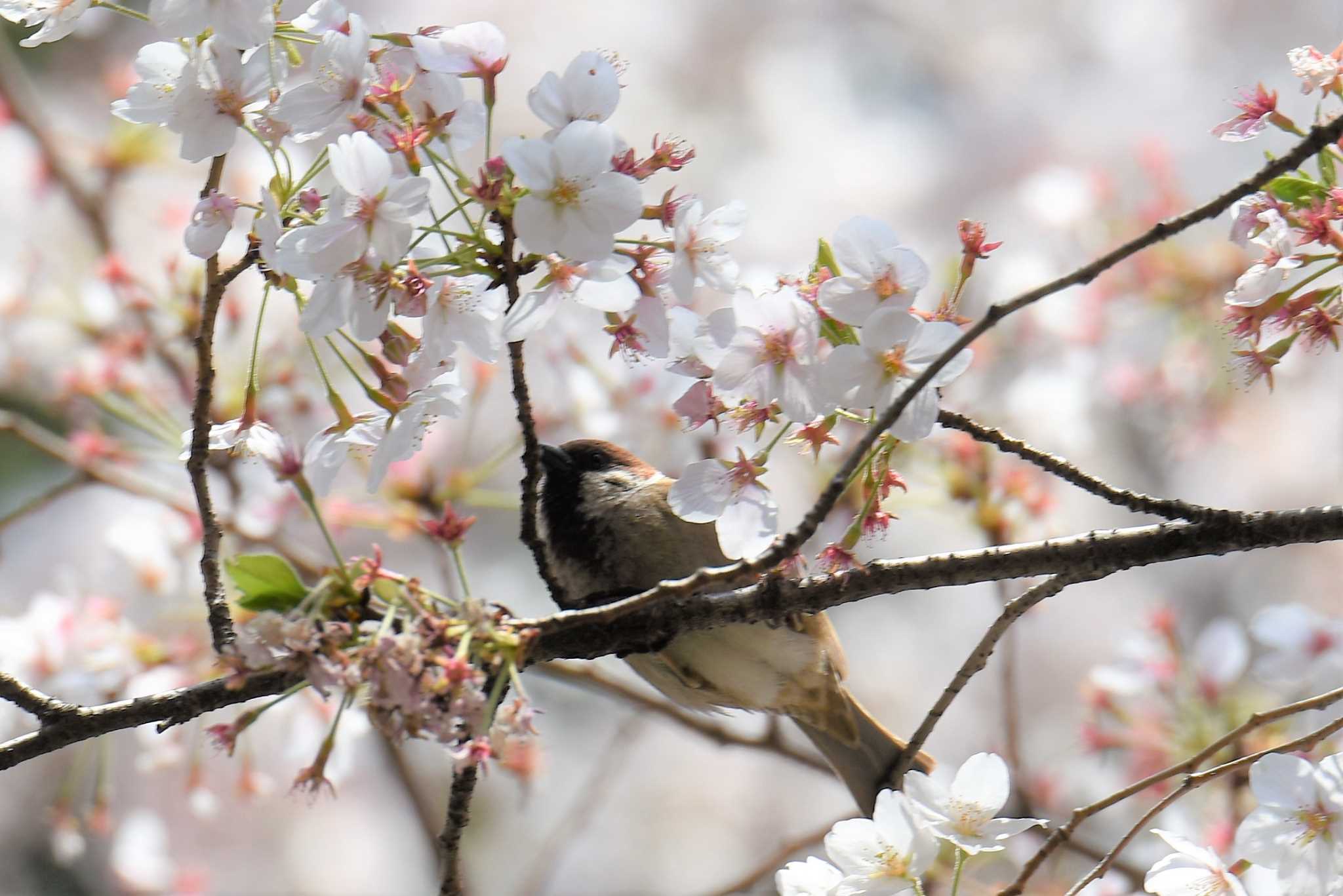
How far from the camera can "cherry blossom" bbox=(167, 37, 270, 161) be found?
142cm

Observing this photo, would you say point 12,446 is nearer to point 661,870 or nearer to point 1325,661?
point 661,870

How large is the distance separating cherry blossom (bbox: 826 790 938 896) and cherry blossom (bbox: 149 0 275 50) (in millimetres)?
1148

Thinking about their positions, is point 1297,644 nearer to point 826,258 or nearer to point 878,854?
point 878,854

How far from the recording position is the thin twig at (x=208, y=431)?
1.45 metres

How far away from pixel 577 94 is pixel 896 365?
1.54ft

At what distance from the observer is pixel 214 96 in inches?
56.2

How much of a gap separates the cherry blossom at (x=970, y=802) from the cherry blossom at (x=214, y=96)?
1135 millimetres

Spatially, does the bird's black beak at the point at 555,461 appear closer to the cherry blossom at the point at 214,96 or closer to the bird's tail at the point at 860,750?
the bird's tail at the point at 860,750

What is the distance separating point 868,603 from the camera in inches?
257

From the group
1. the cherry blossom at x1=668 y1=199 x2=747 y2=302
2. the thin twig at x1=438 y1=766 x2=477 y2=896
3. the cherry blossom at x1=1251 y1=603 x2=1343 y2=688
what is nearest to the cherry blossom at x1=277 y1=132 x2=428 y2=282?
the cherry blossom at x1=668 y1=199 x2=747 y2=302

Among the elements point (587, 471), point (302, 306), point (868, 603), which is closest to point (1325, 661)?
point (587, 471)

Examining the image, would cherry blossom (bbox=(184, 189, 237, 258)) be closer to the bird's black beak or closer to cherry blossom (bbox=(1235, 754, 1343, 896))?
cherry blossom (bbox=(1235, 754, 1343, 896))

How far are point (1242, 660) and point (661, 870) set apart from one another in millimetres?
4314

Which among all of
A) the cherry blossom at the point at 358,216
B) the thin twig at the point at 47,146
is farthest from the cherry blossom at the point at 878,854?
the thin twig at the point at 47,146
